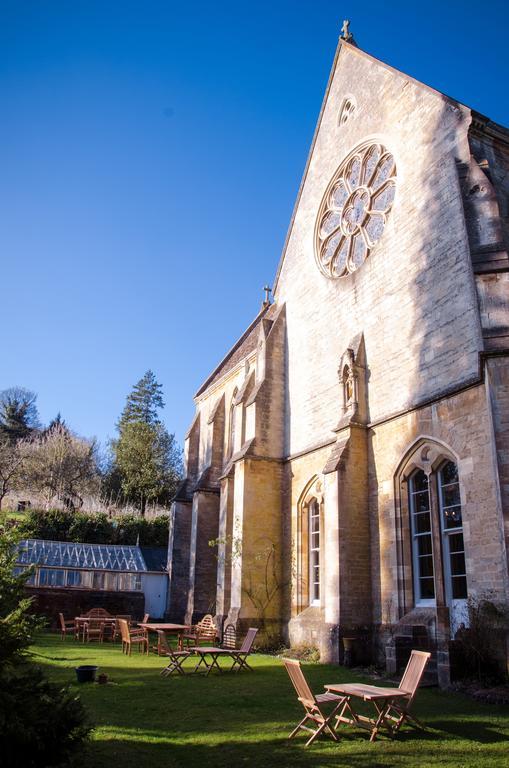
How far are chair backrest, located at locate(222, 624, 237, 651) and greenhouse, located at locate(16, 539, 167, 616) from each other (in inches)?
365

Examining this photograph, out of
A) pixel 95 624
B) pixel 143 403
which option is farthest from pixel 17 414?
pixel 95 624

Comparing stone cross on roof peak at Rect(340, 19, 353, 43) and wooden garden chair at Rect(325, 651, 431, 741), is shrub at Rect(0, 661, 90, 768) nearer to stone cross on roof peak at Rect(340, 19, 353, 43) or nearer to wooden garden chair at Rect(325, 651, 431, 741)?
wooden garden chair at Rect(325, 651, 431, 741)

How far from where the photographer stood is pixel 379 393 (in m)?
15.8

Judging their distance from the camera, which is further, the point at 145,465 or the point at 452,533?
the point at 145,465

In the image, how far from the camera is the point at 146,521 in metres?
36.7

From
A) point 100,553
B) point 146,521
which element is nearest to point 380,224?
point 100,553

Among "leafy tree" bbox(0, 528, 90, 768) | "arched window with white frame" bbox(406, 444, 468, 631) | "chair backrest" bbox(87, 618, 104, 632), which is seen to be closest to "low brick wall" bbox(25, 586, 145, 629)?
"chair backrest" bbox(87, 618, 104, 632)

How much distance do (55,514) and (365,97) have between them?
2726cm

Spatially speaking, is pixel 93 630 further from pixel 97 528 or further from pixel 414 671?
pixel 97 528

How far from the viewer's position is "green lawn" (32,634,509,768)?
6414 mm

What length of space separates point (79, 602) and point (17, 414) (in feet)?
136

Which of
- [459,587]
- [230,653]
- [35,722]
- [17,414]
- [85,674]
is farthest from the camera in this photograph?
[17,414]

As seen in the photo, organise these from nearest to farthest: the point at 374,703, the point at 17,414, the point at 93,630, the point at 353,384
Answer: the point at 374,703 < the point at 353,384 < the point at 93,630 < the point at 17,414

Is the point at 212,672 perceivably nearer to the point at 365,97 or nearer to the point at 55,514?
the point at 365,97
